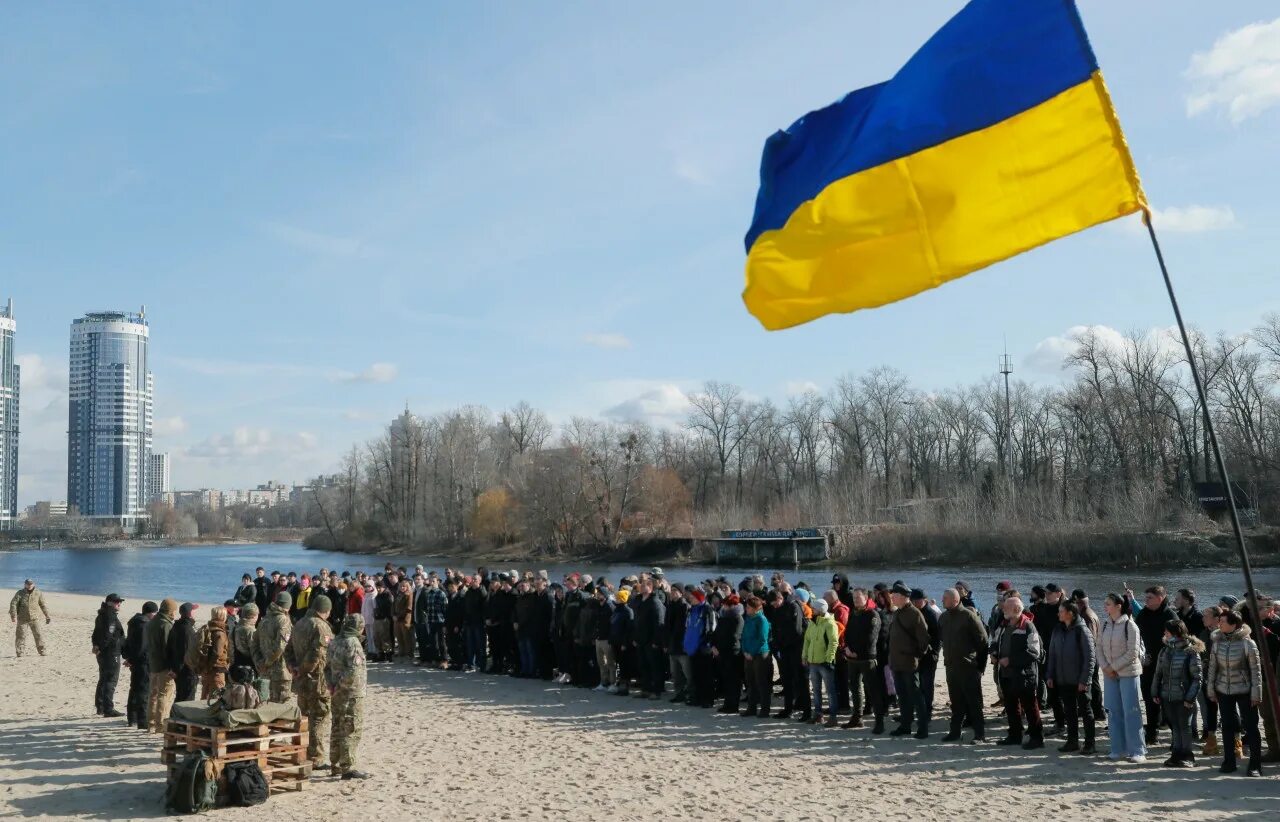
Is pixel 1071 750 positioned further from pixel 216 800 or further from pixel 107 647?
pixel 107 647

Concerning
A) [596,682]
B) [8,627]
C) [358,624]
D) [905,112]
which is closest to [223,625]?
[358,624]

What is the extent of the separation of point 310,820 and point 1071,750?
7981 mm

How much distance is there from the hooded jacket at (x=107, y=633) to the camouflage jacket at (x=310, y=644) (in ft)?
15.3

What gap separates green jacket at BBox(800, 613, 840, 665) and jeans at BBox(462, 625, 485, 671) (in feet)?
24.1

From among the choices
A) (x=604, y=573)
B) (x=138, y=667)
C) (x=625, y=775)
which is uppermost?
(x=138, y=667)

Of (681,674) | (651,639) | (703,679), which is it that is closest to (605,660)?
(651,639)

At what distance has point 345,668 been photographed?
32.9ft

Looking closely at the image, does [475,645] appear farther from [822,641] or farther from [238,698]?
[238,698]

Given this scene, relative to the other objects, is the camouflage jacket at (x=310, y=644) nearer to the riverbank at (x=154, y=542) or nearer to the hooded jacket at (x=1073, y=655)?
the hooded jacket at (x=1073, y=655)

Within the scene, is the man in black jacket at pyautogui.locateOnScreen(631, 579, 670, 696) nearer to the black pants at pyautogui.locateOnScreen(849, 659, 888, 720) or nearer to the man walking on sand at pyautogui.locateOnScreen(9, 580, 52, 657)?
the black pants at pyautogui.locateOnScreen(849, 659, 888, 720)

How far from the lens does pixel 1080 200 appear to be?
21.8 feet

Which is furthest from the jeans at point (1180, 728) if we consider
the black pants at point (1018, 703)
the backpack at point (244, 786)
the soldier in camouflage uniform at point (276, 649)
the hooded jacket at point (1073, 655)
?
the soldier in camouflage uniform at point (276, 649)

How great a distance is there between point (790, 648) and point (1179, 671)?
15.6 feet

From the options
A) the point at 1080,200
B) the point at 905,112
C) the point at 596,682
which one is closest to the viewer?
the point at 1080,200
